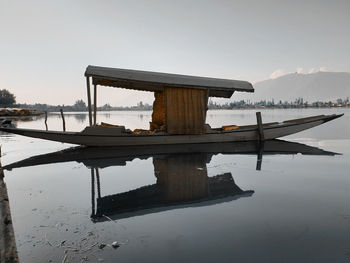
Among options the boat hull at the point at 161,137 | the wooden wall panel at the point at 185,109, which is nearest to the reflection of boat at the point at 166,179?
the boat hull at the point at 161,137

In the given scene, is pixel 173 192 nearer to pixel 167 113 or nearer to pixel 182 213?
pixel 182 213

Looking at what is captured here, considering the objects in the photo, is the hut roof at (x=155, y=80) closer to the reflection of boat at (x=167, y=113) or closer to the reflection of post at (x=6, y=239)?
the reflection of boat at (x=167, y=113)

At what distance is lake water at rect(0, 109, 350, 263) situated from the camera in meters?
3.94

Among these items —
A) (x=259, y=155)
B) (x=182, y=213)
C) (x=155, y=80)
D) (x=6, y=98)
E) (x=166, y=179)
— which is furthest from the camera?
(x=6, y=98)

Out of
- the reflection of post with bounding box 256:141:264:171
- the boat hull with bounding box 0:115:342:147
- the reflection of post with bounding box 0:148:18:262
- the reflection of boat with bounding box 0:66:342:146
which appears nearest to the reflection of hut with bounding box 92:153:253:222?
the reflection of post with bounding box 256:141:264:171

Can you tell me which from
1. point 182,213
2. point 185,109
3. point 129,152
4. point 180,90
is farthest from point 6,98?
point 182,213

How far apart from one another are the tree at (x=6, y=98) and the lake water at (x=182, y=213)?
116224 millimetres

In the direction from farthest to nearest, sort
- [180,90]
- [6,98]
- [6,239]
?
[6,98] < [180,90] < [6,239]

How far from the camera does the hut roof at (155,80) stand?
12.3 m

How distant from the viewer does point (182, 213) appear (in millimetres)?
5504

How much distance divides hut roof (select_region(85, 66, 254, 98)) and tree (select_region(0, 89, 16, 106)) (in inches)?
4474

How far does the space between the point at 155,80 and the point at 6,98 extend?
117m

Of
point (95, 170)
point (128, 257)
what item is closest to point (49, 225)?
point (128, 257)

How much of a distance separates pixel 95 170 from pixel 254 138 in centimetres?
1128
